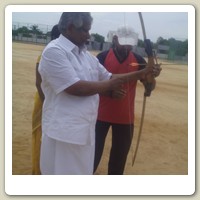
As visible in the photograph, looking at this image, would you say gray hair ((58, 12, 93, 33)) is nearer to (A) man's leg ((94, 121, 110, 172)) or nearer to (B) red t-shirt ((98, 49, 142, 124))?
(B) red t-shirt ((98, 49, 142, 124))

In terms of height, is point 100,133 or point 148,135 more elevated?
point 100,133

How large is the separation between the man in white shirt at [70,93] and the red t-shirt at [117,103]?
315 mm

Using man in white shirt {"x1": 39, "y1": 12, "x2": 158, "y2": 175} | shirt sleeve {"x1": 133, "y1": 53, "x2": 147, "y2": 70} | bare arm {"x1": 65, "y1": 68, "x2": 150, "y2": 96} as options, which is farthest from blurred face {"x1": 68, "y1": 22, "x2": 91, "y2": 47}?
shirt sleeve {"x1": 133, "y1": 53, "x2": 147, "y2": 70}

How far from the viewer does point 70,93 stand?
4.70 feet

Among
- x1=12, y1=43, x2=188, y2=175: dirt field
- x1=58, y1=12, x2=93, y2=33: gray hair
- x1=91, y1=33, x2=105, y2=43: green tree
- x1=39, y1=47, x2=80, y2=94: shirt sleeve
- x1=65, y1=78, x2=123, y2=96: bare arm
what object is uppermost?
x1=58, y1=12, x2=93, y2=33: gray hair

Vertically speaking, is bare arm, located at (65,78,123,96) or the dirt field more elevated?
bare arm, located at (65,78,123,96)

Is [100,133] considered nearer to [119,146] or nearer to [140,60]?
[119,146]

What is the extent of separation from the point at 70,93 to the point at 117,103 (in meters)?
0.48

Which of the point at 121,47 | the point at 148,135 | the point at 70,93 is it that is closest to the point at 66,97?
the point at 70,93

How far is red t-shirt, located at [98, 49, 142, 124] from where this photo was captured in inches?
73.3

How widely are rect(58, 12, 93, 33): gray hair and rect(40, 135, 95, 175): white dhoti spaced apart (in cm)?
41

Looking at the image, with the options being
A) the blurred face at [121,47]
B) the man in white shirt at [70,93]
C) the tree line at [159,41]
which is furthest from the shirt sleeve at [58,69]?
the blurred face at [121,47]

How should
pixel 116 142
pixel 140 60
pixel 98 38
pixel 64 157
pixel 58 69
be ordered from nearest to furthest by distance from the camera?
pixel 58 69
pixel 64 157
pixel 98 38
pixel 140 60
pixel 116 142

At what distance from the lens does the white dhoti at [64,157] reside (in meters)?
1.50
